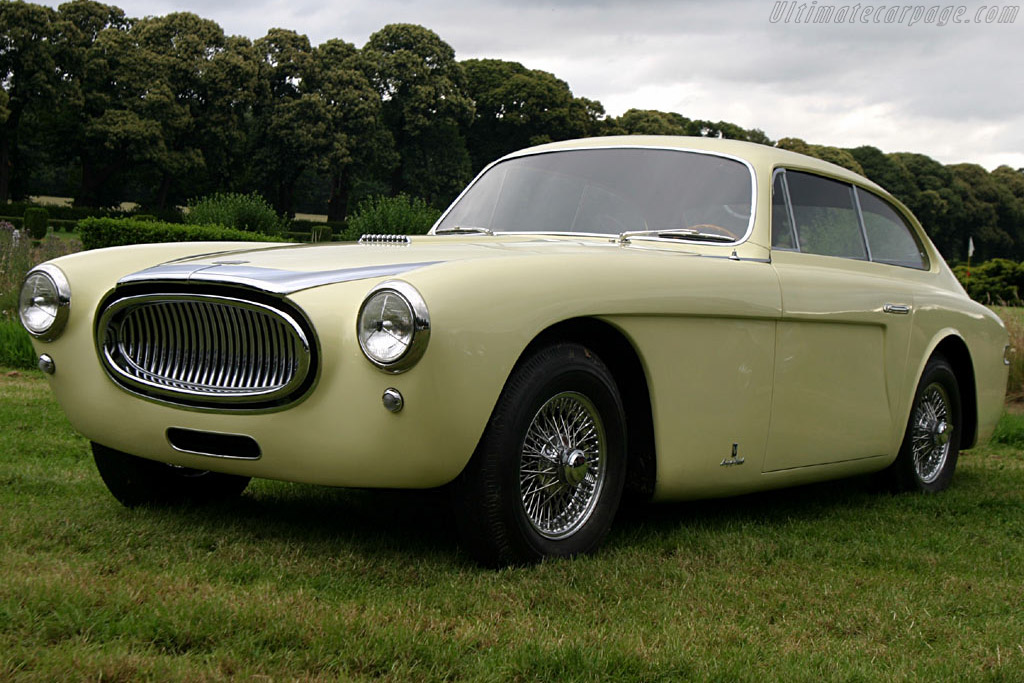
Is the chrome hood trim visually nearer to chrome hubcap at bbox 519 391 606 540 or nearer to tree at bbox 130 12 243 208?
chrome hubcap at bbox 519 391 606 540

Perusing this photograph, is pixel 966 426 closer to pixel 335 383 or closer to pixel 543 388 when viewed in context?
pixel 543 388

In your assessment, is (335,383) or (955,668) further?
(335,383)

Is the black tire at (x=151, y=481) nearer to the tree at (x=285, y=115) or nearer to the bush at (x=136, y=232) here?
the bush at (x=136, y=232)

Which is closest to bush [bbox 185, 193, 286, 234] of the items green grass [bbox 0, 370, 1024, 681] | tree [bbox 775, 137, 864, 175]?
green grass [bbox 0, 370, 1024, 681]

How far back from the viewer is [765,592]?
11.6 feet

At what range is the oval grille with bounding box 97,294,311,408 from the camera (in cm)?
334

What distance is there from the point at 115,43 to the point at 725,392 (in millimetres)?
49437

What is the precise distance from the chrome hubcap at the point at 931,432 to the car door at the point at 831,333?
421mm

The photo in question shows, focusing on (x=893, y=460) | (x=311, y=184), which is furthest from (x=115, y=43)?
(x=893, y=460)

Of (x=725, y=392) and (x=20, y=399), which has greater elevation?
(x=725, y=392)

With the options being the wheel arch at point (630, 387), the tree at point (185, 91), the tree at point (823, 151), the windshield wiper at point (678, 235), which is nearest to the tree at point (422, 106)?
the tree at point (185, 91)

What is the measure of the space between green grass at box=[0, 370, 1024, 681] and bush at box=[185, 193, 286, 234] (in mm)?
15344

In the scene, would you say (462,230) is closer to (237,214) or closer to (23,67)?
(237,214)

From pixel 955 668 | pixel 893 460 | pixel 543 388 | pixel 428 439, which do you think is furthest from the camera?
pixel 893 460
